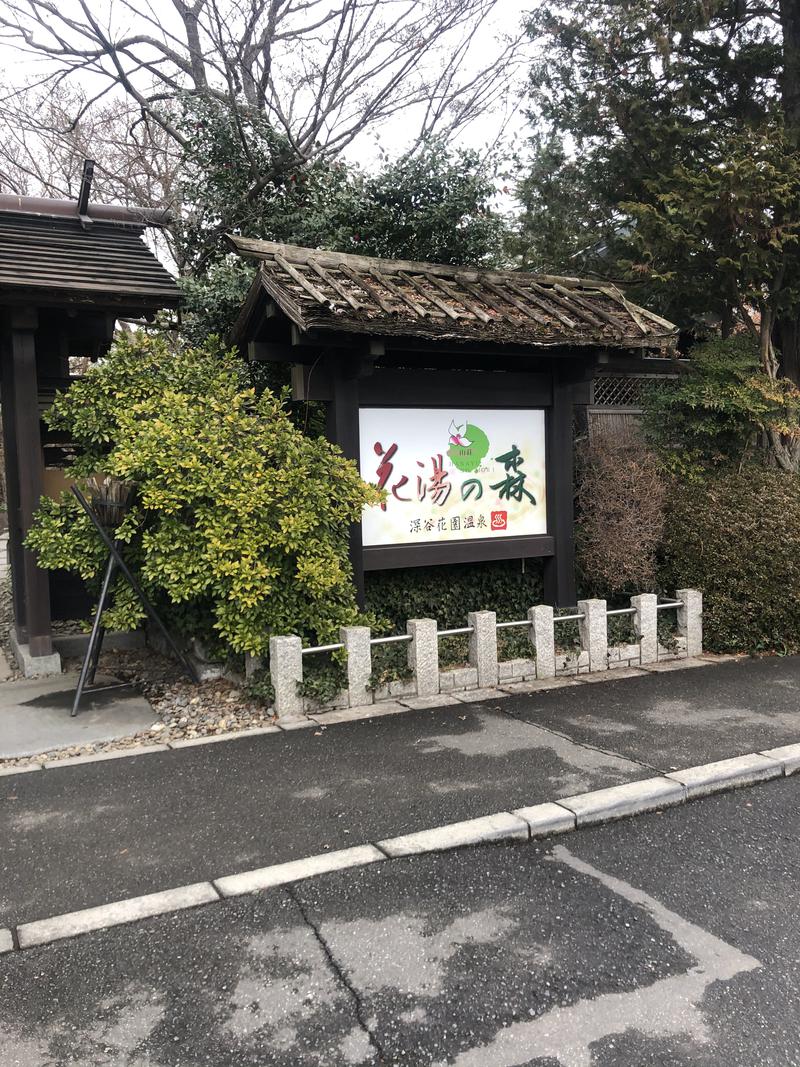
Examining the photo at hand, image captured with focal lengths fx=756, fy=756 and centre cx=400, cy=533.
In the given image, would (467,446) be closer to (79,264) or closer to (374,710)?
(374,710)

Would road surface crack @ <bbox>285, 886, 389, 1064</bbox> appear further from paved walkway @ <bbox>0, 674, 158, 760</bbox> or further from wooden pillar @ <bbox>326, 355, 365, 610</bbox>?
wooden pillar @ <bbox>326, 355, 365, 610</bbox>

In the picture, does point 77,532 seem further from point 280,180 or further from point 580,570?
point 280,180

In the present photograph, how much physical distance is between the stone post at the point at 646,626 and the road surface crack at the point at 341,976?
4942 millimetres

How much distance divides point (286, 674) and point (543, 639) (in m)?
2.45

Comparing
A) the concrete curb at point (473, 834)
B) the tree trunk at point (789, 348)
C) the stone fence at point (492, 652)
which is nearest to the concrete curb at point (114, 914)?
the concrete curb at point (473, 834)

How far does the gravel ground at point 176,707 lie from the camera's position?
214 inches

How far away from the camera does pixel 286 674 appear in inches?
229

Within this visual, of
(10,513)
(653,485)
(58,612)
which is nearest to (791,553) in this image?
(653,485)

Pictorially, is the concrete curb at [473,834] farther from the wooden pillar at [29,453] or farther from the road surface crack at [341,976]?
the wooden pillar at [29,453]

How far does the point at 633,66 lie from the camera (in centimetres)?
1038

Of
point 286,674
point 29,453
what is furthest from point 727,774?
point 29,453

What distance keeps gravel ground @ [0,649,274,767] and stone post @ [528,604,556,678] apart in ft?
8.26

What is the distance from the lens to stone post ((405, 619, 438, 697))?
20.7ft

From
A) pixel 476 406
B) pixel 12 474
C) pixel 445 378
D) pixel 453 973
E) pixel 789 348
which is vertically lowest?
pixel 453 973
